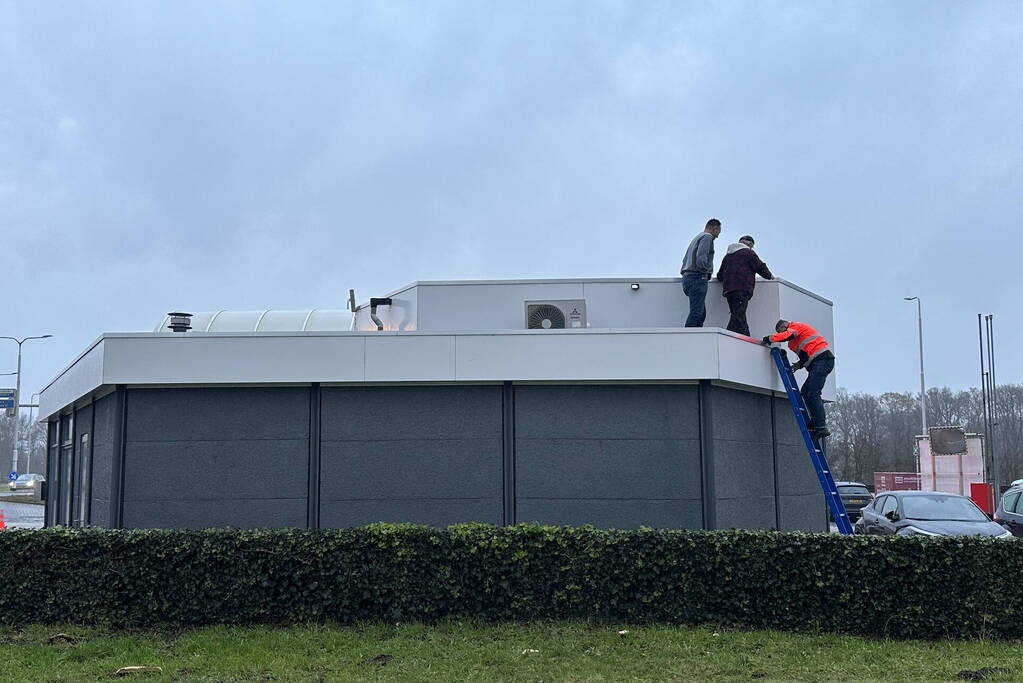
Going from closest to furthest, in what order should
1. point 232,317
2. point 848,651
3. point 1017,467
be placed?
point 848,651 → point 232,317 → point 1017,467

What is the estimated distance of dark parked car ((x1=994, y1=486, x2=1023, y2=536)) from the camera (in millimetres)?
16422

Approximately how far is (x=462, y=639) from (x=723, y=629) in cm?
264

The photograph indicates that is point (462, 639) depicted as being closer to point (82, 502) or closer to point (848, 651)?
point (848, 651)

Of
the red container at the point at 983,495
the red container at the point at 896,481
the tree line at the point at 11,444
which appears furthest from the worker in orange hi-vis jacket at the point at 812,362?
Result: the tree line at the point at 11,444

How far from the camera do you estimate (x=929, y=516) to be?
15555 millimetres

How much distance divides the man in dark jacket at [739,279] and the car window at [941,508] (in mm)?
5367

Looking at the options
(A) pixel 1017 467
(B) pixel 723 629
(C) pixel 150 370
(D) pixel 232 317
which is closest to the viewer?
(B) pixel 723 629

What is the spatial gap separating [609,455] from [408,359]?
2.73m

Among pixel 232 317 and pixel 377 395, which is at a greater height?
pixel 232 317

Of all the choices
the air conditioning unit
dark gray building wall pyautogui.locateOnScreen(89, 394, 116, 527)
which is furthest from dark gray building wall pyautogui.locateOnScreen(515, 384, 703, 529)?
dark gray building wall pyautogui.locateOnScreen(89, 394, 116, 527)

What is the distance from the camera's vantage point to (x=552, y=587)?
9.68 metres

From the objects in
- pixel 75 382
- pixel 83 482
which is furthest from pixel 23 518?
pixel 75 382

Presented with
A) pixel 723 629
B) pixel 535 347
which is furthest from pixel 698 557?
pixel 535 347

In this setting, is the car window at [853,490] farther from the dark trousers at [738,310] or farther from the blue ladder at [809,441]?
the dark trousers at [738,310]
